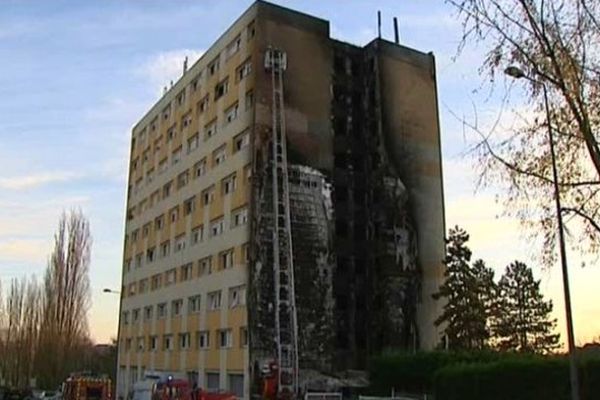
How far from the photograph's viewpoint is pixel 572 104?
1283cm

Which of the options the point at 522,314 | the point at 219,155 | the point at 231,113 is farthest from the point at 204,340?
the point at 522,314


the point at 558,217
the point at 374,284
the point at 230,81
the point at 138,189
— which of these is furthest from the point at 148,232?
the point at 558,217

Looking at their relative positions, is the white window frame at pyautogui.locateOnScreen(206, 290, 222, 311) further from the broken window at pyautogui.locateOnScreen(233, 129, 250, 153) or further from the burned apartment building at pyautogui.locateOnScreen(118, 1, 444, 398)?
the broken window at pyautogui.locateOnScreen(233, 129, 250, 153)

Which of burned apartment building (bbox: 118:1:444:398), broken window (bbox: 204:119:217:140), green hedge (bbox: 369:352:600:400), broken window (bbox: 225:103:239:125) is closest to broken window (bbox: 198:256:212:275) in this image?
burned apartment building (bbox: 118:1:444:398)

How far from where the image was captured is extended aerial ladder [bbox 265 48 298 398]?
122 ft

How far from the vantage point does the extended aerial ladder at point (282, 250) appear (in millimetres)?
37188

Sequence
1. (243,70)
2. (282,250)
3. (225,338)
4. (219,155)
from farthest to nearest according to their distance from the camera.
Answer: (219,155), (243,70), (225,338), (282,250)

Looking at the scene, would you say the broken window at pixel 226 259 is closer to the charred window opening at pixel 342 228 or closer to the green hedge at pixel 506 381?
the charred window opening at pixel 342 228

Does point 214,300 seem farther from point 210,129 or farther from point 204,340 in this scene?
point 210,129

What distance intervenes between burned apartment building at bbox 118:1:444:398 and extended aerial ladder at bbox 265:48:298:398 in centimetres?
8

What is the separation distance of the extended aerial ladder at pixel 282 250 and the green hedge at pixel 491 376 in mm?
5361

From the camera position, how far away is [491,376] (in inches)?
1054

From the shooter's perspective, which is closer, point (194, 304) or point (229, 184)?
point (229, 184)

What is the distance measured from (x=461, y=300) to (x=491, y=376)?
17.6 metres
